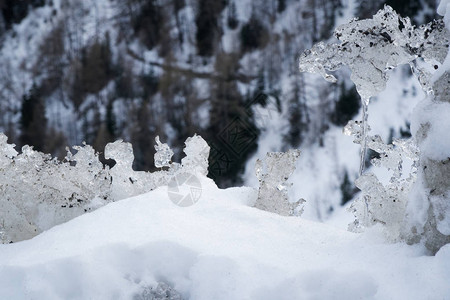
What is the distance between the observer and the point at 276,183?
271 centimetres

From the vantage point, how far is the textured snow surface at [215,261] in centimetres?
174

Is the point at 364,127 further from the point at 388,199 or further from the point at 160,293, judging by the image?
the point at 160,293

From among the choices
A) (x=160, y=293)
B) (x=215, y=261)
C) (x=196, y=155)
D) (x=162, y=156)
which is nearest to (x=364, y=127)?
(x=196, y=155)

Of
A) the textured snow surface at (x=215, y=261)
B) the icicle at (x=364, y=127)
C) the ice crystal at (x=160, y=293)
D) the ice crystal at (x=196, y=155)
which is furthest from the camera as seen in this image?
the ice crystal at (x=196, y=155)

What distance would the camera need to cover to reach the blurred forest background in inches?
699

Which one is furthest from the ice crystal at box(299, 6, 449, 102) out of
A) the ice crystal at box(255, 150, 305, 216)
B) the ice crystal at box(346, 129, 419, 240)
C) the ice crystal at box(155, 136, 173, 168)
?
the ice crystal at box(155, 136, 173, 168)

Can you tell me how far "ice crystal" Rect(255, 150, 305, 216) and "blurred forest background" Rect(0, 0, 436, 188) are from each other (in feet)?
45.4

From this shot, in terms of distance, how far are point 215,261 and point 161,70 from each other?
19.0 meters

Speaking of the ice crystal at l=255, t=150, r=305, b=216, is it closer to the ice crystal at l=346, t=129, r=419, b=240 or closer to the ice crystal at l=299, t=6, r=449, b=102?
the ice crystal at l=346, t=129, r=419, b=240

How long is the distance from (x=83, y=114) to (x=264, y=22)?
671 centimetres

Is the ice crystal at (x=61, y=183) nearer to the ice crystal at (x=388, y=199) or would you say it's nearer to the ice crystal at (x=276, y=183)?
the ice crystal at (x=276, y=183)

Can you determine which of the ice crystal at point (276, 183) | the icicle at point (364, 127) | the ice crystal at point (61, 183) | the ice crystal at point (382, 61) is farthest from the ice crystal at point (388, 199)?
the ice crystal at point (61, 183)

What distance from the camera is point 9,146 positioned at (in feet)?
9.63

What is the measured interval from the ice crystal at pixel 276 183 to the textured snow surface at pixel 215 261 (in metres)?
0.40
